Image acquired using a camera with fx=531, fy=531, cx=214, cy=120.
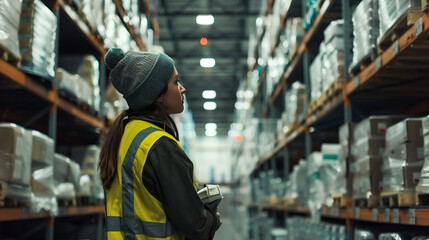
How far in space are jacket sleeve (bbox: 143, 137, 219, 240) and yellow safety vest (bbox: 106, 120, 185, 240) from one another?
0.03 metres

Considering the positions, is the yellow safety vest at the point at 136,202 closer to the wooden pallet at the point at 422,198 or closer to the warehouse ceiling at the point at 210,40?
the wooden pallet at the point at 422,198

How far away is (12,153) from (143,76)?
1851 millimetres

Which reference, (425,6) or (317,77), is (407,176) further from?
(317,77)

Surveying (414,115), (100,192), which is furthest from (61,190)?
(414,115)

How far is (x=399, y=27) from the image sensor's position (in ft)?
11.0

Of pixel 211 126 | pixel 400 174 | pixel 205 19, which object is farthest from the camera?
pixel 211 126

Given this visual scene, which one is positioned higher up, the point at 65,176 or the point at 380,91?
the point at 380,91

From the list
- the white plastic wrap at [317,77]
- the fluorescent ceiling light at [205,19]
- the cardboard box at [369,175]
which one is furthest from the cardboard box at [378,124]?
the fluorescent ceiling light at [205,19]

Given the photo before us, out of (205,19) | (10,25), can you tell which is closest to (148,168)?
(10,25)

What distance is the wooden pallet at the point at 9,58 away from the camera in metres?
3.70

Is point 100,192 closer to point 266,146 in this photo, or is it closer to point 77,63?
point 77,63

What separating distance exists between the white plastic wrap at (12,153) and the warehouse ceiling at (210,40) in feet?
34.4

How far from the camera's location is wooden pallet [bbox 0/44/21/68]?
3.70 meters

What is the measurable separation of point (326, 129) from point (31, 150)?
173 inches
